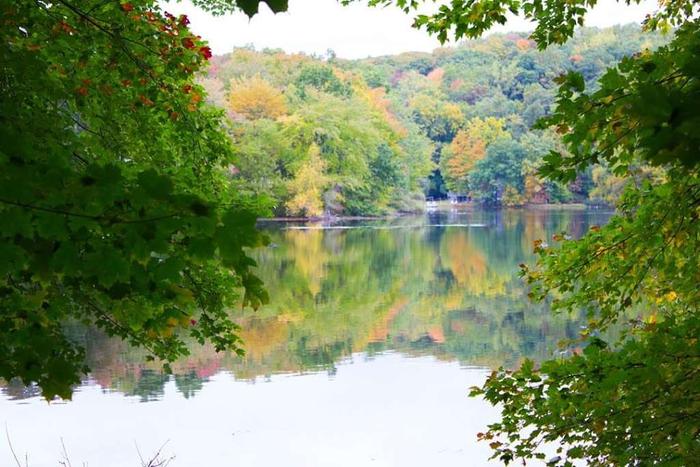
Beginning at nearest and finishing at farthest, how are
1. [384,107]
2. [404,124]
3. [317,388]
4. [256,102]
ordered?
[317,388] → [256,102] → [384,107] → [404,124]

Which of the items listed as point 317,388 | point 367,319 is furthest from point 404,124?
point 317,388

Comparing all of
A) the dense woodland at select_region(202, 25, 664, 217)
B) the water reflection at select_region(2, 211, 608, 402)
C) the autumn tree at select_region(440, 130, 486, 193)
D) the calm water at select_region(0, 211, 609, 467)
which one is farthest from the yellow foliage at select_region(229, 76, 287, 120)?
the autumn tree at select_region(440, 130, 486, 193)

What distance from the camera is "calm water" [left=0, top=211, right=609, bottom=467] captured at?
309 inches

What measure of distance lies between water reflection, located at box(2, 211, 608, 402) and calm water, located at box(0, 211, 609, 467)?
40mm

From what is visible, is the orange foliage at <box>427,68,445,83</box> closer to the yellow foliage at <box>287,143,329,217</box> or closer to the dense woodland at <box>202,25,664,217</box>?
the dense woodland at <box>202,25,664,217</box>

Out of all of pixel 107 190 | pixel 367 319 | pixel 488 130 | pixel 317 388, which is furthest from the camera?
pixel 488 130

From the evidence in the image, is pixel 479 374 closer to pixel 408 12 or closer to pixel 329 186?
pixel 408 12

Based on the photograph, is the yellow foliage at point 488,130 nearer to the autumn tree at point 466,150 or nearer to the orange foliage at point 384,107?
the autumn tree at point 466,150

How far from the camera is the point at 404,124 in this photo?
171 ft

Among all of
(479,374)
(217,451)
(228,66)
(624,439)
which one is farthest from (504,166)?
(624,439)

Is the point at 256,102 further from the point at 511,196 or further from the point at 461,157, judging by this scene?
the point at 461,157

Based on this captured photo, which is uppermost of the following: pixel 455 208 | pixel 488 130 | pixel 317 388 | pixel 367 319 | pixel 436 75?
pixel 436 75

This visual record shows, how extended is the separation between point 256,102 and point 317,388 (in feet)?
97.3

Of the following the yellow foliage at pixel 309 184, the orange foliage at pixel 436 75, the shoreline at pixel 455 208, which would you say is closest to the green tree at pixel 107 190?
the shoreline at pixel 455 208
